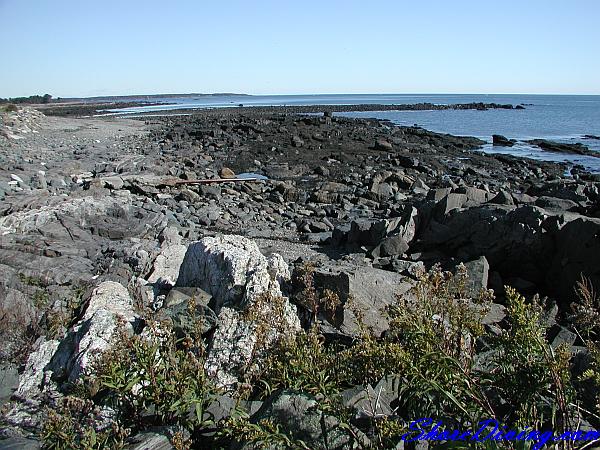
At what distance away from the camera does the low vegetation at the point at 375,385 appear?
2936 mm

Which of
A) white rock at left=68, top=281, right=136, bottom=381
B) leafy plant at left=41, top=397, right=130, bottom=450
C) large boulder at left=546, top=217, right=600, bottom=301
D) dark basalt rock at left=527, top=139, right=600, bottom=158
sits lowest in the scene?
dark basalt rock at left=527, top=139, right=600, bottom=158

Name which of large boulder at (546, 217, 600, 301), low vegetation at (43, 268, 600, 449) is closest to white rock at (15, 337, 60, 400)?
low vegetation at (43, 268, 600, 449)

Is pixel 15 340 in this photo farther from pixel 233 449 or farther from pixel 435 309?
pixel 435 309

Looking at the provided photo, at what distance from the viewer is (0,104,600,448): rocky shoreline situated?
5066 mm

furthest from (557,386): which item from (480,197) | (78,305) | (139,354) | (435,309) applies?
(480,197)

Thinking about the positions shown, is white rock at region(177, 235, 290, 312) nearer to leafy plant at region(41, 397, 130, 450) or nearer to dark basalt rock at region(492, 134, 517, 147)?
leafy plant at region(41, 397, 130, 450)

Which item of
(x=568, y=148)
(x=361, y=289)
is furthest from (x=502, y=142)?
(x=361, y=289)

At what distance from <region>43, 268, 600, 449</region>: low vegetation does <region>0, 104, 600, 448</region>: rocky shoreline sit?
0.32 metres

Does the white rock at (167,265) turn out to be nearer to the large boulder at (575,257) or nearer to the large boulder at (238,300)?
the large boulder at (238,300)

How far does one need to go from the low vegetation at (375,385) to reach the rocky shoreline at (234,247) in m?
0.32

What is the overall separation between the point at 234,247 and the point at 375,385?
3.51 metres

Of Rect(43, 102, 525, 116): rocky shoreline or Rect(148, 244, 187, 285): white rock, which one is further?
Rect(43, 102, 525, 116): rocky shoreline

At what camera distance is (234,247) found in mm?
6629

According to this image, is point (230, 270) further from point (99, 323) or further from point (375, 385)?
point (375, 385)
